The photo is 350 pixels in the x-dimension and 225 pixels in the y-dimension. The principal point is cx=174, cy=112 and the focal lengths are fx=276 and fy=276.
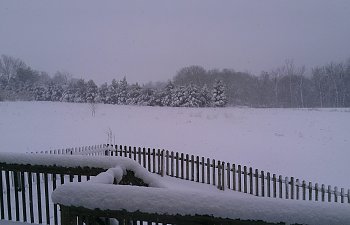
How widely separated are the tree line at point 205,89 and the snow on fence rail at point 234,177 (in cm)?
4002

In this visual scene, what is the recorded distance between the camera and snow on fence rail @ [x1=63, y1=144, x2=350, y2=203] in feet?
26.7

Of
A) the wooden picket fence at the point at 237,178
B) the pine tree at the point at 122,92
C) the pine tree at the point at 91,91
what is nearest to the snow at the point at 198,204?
the wooden picket fence at the point at 237,178

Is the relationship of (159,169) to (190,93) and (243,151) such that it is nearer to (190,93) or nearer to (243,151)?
(243,151)

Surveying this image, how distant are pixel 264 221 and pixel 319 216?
1.22 feet

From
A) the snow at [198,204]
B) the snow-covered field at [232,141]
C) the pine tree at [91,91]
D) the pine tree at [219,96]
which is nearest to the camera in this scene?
the snow at [198,204]

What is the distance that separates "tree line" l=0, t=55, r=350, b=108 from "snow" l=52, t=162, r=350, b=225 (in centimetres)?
4968

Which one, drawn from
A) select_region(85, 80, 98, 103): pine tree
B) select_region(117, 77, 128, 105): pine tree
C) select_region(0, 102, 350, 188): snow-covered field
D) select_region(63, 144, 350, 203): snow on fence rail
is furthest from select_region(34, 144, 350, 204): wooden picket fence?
select_region(85, 80, 98, 103): pine tree

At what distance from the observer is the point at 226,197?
2.10 m

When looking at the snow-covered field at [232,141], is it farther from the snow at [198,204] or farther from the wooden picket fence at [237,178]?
the snow at [198,204]

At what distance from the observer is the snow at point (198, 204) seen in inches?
76.0

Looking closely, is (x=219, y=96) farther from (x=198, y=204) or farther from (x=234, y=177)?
(x=198, y=204)

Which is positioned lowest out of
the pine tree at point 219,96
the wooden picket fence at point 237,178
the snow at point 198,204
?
the wooden picket fence at point 237,178

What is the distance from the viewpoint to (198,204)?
2064 mm

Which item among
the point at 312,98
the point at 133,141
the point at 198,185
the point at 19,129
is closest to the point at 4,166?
the point at 198,185
